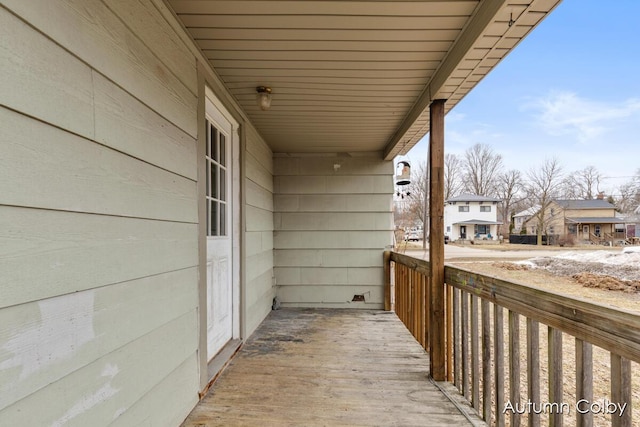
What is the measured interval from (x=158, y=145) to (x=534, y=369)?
200 centimetres

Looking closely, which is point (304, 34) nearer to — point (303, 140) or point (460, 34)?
point (460, 34)

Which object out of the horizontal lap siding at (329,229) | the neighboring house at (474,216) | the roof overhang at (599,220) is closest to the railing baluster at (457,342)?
the horizontal lap siding at (329,229)

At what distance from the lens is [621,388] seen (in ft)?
3.37

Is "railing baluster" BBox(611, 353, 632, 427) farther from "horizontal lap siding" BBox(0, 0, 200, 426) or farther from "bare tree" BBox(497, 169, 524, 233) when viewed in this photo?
"bare tree" BBox(497, 169, 524, 233)

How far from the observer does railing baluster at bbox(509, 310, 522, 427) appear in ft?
5.07

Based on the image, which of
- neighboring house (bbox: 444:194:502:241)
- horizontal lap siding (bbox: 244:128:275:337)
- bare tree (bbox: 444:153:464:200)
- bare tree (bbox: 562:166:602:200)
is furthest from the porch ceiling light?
neighboring house (bbox: 444:194:502:241)

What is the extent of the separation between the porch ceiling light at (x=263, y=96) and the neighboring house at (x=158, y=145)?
0.02 m

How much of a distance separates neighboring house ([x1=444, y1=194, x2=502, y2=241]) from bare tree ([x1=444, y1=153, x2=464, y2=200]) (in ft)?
3.16

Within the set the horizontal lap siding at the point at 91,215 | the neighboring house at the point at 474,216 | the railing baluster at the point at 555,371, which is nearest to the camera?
the horizontal lap siding at the point at 91,215

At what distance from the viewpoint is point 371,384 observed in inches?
92.0

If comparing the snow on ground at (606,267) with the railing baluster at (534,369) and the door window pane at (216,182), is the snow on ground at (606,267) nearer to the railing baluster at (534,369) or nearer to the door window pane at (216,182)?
the railing baluster at (534,369)

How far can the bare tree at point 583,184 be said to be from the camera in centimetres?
2517

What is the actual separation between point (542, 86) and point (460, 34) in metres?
30.0

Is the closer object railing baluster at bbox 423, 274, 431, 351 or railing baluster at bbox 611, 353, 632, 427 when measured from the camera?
railing baluster at bbox 611, 353, 632, 427
